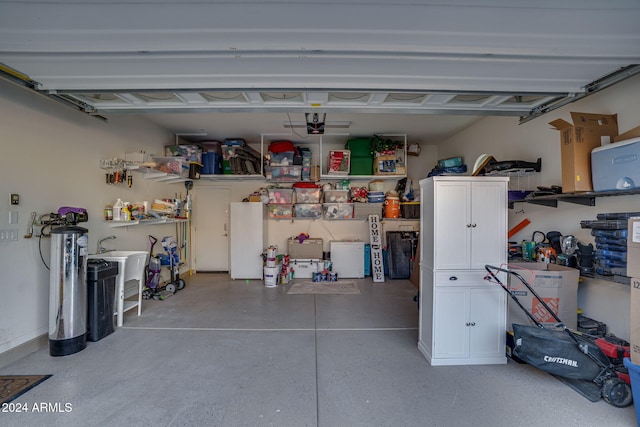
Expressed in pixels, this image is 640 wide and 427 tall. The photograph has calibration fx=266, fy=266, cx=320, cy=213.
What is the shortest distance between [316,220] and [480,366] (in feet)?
13.9

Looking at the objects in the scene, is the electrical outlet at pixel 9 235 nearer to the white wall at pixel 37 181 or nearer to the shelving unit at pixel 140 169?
the white wall at pixel 37 181

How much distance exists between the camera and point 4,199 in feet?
8.23

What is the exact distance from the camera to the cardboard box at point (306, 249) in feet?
19.1

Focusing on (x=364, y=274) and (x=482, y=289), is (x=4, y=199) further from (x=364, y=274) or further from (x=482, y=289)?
(x=364, y=274)

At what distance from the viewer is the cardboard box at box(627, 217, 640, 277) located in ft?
5.56

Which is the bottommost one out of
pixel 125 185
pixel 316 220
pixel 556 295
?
pixel 556 295

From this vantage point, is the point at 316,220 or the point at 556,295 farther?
the point at 316,220

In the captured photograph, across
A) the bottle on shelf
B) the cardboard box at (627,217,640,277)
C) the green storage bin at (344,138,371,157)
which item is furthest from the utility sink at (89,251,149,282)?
the cardboard box at (627,217,640,277)

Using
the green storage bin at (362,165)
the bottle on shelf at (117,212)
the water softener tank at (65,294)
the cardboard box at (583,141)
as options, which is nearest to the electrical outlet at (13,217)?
the water softener tank at (65,294)

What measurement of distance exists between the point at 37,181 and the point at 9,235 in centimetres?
60

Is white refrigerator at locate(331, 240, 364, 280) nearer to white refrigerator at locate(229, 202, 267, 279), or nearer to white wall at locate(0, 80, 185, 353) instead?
white refrigerator at locate(229, 202, 267, 279)

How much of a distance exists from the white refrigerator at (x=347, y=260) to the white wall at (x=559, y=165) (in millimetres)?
2823

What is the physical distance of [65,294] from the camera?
2.65 m

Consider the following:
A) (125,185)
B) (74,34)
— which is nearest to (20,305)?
(125,185)
